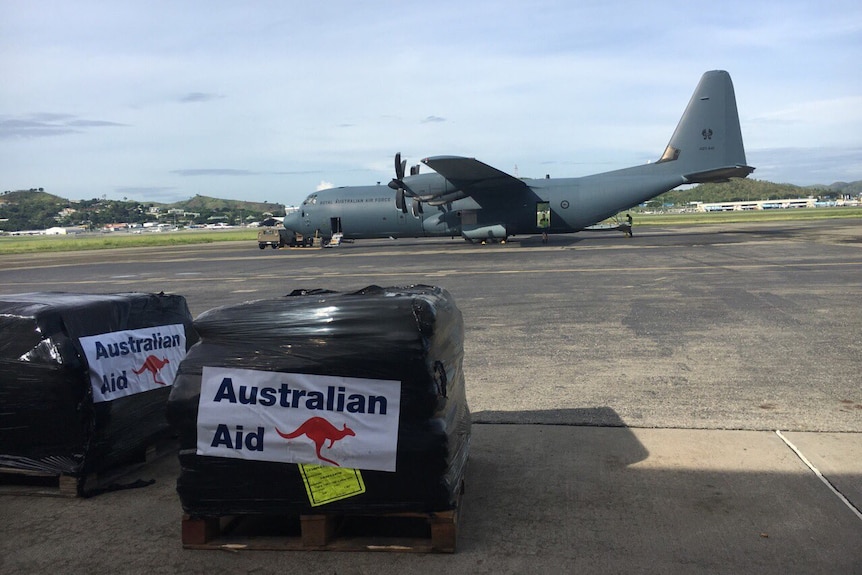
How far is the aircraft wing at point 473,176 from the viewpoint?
2497cm

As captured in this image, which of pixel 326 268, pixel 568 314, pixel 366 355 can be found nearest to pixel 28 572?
pixel 366 355

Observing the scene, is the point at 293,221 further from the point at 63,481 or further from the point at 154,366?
the point at 63,481

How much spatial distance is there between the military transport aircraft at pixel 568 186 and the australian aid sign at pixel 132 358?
21448mm

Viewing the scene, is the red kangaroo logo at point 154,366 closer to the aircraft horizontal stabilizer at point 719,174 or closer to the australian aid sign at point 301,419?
the australian aid sign at point 301,419

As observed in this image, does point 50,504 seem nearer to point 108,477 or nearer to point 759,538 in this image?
point 108,477

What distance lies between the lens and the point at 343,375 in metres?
3.66

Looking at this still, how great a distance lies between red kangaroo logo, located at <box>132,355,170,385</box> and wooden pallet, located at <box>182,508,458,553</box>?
1.56 metres

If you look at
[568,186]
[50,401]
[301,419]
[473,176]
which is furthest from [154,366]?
[568,186]

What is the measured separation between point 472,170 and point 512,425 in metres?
21.5

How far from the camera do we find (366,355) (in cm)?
362

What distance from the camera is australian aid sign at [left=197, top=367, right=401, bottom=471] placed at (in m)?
3.61

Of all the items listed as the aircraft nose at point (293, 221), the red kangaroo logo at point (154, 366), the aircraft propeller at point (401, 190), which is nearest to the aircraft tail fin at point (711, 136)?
the aircraft propeller at point (401, 190)

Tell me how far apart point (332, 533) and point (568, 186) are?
2644 centimetres

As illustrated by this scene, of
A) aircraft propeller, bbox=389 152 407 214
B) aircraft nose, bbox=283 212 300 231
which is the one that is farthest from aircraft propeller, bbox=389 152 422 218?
aircraft nose, bbox=283 212 300 231
